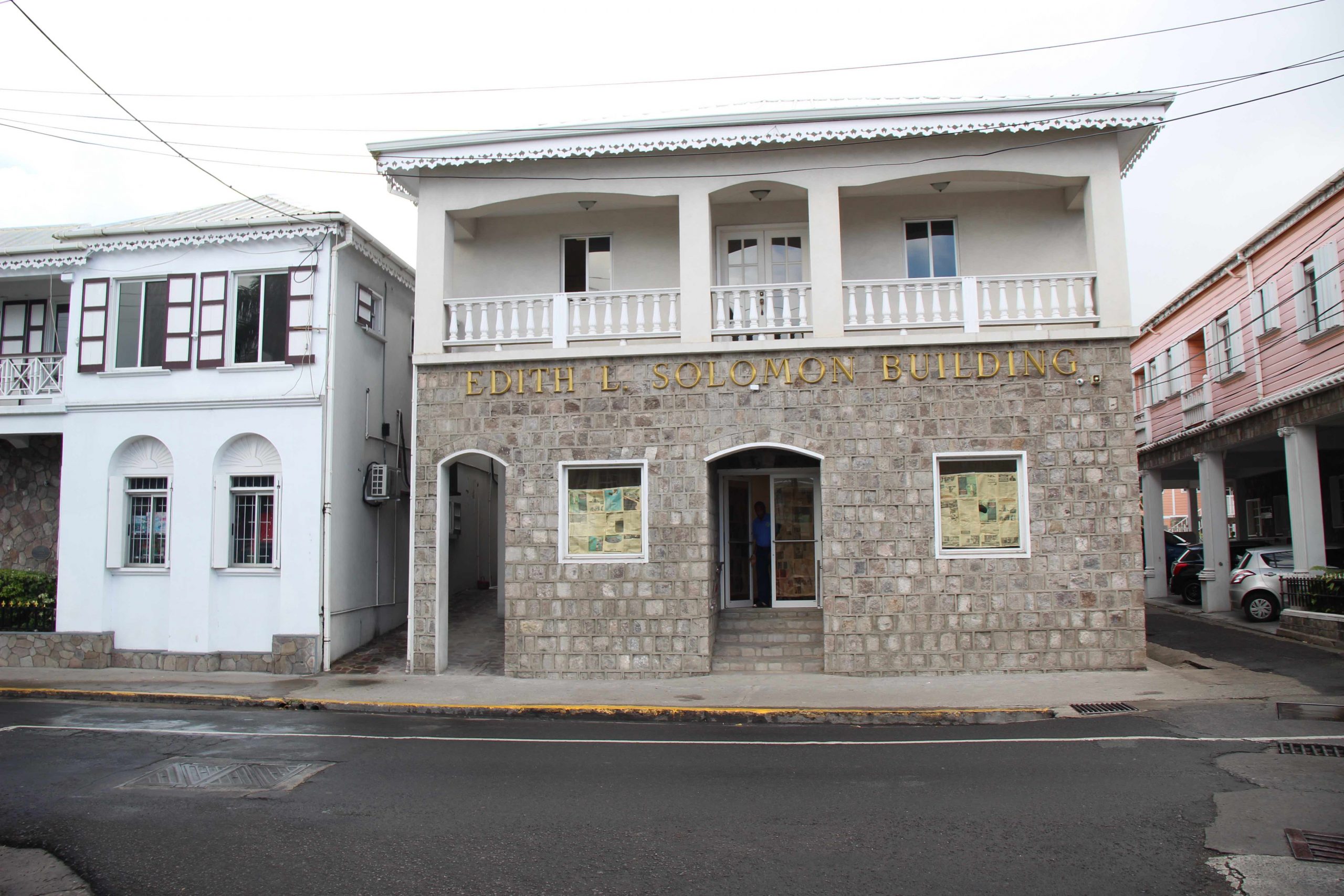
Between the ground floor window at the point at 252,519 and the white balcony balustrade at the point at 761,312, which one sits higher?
the white balcony balustrade at the point at 761,312

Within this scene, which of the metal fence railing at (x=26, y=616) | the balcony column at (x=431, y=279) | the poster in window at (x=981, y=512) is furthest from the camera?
the metal fence railing at (x=26, y=616)

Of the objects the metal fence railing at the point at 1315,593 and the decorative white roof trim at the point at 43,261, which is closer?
the metal fence railing at the point at 1315,593

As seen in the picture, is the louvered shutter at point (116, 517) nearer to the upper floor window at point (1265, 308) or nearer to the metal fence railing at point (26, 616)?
the metal fence railing at point (26, 616)

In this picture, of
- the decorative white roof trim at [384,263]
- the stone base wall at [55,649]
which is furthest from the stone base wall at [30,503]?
the decorative white roof trim at [384,263]

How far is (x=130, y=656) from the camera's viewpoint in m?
13.9

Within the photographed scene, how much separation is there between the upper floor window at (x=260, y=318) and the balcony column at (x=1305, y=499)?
16952 mm

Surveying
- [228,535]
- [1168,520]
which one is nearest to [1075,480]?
[228,535]

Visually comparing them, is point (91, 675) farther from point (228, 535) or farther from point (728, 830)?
point (728, 830)

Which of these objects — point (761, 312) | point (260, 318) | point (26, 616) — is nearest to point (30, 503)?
point (26, 616)

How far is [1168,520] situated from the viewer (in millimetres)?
64938

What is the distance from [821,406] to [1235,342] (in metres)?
12.5

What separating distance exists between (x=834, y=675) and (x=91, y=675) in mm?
10632

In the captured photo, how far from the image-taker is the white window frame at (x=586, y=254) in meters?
14.4

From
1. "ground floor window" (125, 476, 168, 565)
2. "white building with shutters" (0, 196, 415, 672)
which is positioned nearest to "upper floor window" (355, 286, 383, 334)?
"white building with shutters" (0, 196, 415, 672)
